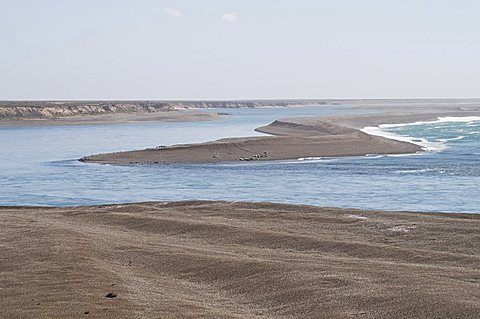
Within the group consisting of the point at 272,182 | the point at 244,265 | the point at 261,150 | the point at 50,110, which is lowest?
the point at 272,182

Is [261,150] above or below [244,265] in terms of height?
below

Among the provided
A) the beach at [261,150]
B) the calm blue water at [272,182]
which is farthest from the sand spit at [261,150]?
the calm blue water at [272,182]

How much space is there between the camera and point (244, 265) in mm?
15266

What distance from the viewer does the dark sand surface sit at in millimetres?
12242

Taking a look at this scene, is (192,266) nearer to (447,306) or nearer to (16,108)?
(447,306)

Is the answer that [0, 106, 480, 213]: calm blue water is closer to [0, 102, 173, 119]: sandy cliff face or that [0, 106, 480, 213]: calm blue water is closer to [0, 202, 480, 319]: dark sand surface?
[0, 202, 480, 319]: dark sand surface

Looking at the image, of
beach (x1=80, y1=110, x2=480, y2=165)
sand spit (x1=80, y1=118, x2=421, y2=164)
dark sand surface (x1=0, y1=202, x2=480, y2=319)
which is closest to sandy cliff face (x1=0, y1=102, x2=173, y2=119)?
beach (x1=80, y1=110, x2=480, y2=165)

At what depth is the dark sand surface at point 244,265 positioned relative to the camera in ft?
40.2

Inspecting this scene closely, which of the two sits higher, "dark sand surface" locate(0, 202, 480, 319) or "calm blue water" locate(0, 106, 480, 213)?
"dark sand surface" locate(0, 202, 480, 319)

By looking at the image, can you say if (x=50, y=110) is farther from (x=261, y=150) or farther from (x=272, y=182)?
(x=272, y=182)

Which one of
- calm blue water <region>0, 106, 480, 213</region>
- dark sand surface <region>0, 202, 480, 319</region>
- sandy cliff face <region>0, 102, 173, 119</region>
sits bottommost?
calm blue water <region>0, 106, 480, 213</region>

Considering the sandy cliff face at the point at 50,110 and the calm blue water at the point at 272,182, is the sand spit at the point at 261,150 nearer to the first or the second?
the calm blue water at the point at 272,182

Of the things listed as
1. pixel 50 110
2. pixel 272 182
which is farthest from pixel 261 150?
pixel 50 110

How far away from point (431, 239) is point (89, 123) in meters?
104
